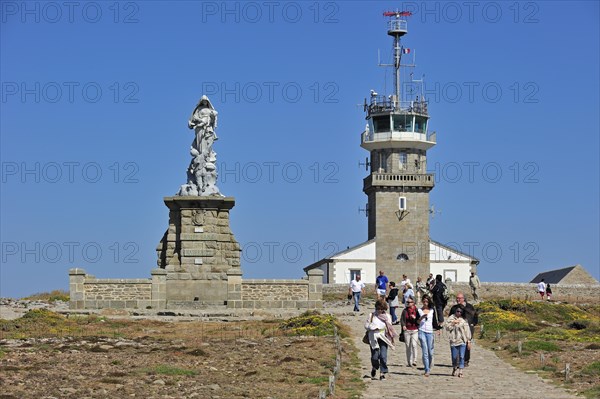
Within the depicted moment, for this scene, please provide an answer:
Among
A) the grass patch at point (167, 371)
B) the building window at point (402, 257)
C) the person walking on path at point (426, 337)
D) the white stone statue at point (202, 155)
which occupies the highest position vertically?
the white stone statue at point (202, 155)

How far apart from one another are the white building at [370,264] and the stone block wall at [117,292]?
35485mm

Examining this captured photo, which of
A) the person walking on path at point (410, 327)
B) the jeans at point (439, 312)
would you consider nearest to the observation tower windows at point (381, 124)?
the jeans at point (439, 312)

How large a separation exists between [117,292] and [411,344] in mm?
20502

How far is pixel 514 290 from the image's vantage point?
2527 inches

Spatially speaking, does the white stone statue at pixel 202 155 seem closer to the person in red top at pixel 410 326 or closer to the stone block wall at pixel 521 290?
the stone block wall at pixel 521 290

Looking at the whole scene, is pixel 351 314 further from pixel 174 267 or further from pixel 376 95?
pixel 376 95

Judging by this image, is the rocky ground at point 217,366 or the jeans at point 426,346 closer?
the rocky ground at point 217,366

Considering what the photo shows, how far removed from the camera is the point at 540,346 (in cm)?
3061

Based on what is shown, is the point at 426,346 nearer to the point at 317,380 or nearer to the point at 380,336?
the point at 380,336

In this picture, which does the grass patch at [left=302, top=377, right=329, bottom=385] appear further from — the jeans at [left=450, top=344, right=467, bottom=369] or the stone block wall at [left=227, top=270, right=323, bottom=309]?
the stone block wall at [left=227, top=270, right=323, bottom=309]

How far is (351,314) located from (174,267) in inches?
289

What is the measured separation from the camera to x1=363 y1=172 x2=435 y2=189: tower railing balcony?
80.9 meters

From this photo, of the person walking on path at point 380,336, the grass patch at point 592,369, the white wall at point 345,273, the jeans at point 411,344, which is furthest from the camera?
the white wall at point 345,273

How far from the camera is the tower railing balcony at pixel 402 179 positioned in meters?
80.9
